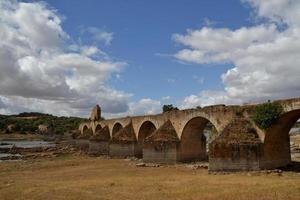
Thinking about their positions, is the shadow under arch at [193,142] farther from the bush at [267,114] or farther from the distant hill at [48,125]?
the distant hill at [48,125]

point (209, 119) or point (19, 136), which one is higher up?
point (19, 136)

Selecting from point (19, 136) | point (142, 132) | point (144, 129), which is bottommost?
point (142, 132)

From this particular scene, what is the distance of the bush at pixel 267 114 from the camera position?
18516mm

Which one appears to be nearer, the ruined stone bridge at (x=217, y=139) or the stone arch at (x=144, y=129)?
the ruined stone bridge at (x=217, y=139)

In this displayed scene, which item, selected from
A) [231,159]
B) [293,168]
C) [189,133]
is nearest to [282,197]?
[231,159]

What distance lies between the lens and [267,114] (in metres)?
18.8

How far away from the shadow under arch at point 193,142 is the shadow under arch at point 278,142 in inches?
273

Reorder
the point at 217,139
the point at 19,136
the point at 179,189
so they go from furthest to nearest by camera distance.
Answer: the point at 19,136
the point at 217,139
the point at 179,189

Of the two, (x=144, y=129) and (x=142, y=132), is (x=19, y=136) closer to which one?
(x=142, y=132)

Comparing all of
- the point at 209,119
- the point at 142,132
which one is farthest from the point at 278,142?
the point at 142,132

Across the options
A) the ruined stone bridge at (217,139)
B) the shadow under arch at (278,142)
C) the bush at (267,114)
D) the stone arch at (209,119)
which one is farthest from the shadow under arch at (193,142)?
the bush at (267,114)

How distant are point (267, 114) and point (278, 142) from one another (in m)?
2.36

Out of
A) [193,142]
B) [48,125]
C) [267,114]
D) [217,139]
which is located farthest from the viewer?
[48,125]

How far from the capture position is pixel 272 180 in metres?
15.7
